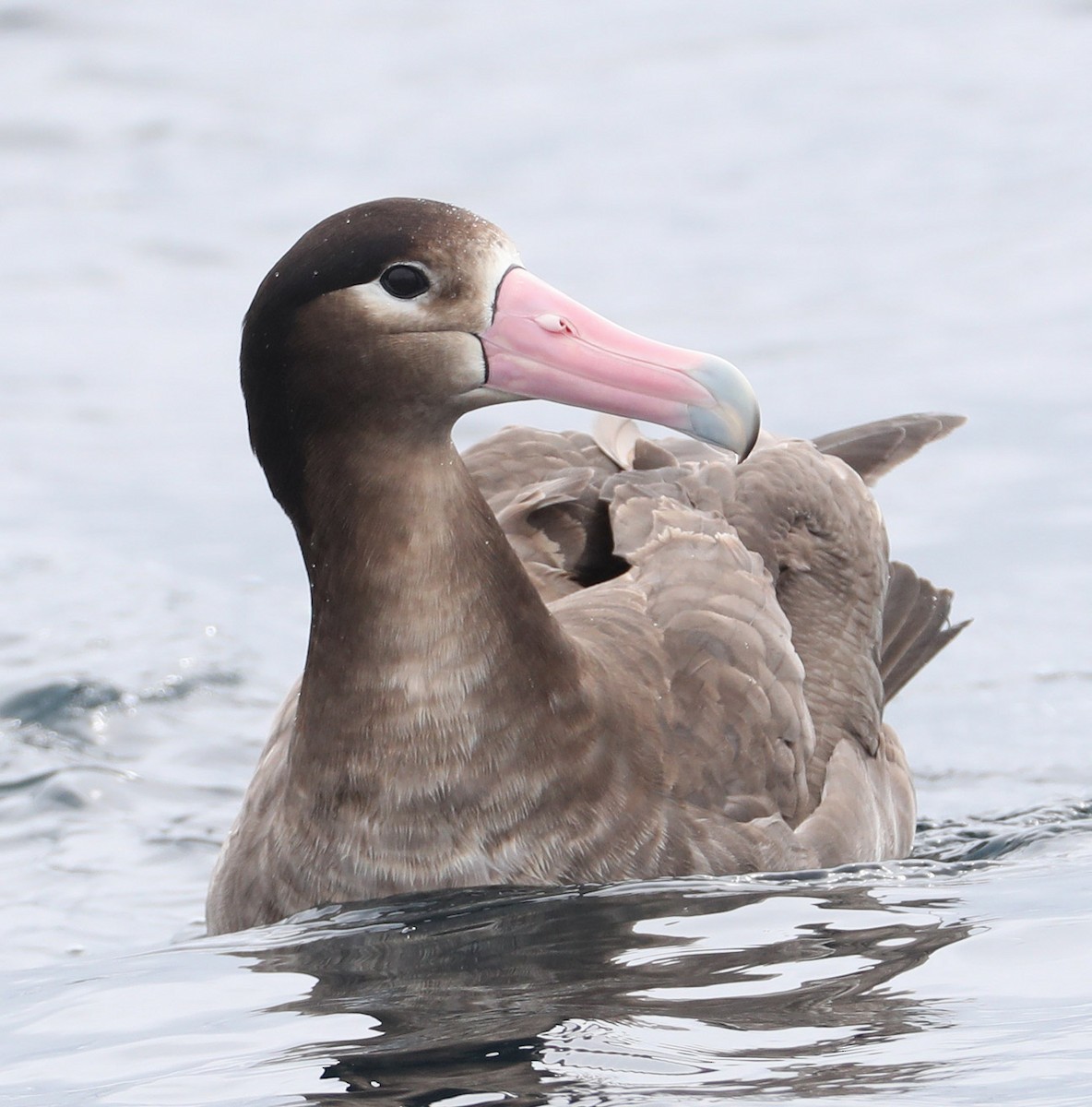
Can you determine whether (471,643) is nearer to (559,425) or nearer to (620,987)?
(620,987)

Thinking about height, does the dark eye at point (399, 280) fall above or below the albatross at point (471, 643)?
above

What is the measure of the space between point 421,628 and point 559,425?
634 centimetres

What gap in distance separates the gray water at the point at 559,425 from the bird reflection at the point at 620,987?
0.01 metres

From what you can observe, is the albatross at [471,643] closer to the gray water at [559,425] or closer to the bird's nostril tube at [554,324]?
the bird's nostril tube at [554,324]

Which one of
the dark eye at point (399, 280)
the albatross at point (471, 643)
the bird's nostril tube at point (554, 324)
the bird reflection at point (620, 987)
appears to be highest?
the dark eye at point (399, 280)

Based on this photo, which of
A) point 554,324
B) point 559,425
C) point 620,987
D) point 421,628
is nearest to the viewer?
point 620,987

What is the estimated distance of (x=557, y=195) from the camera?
15.8 m

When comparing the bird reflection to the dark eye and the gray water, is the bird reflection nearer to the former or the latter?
the gray water

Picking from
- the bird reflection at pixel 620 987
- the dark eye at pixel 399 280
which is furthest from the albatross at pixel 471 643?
the bird reflection at pixel 620 987

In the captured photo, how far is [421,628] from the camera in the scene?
5.83 metres

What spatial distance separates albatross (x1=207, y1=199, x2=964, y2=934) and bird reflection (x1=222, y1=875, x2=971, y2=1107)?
13cm

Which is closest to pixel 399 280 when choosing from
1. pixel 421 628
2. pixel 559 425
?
pixel 421 628

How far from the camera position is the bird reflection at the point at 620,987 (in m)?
4.57

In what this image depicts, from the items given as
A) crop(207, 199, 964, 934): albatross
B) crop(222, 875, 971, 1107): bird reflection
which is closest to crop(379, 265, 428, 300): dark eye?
crop(207, 199, 964, 934): albatross
